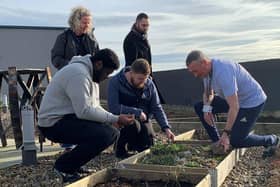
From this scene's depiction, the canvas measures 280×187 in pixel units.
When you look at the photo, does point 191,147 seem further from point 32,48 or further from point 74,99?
point 32,48

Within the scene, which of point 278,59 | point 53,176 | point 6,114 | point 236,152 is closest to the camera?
point 53,176

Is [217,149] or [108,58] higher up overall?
[108,58]

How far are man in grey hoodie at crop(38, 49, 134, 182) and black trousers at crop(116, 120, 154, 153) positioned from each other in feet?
3.39

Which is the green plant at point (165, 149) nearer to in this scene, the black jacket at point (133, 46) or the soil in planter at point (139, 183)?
the soil in planter at point (139, 183)

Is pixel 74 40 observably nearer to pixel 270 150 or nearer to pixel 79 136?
pixel 79 136

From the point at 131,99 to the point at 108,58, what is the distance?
4.32 ft

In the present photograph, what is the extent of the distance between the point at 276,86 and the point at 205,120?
531cm

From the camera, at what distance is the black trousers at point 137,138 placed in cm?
494

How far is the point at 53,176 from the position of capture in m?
4.16

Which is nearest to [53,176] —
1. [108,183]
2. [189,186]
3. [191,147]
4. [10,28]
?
[108,183]

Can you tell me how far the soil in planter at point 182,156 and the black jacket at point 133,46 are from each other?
146cm

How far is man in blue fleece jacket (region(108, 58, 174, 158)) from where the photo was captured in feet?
15.6

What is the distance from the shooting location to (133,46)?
586 centimetres

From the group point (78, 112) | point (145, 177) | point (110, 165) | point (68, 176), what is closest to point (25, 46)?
point (110, 165)
